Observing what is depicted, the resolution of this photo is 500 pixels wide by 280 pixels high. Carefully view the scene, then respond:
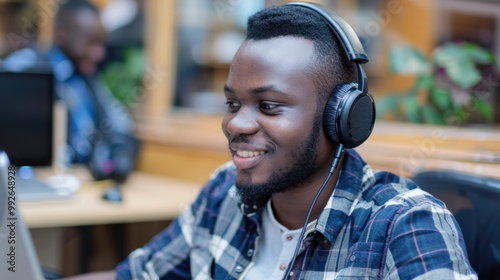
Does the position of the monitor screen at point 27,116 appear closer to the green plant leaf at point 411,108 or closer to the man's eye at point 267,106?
the green plant leaf at point 411,108

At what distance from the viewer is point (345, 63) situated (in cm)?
100

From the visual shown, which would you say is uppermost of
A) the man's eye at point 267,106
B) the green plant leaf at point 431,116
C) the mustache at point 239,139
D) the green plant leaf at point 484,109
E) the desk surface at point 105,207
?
the man's eye at point 267,106

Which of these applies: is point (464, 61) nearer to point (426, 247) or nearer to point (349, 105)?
point (349, 105)

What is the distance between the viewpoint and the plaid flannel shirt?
0.84 m

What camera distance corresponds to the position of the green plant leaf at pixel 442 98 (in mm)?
1847

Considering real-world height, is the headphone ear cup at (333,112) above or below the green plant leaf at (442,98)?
above

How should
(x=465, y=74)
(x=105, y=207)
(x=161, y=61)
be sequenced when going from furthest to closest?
1. (x=161, y=61)
2. (x=105, y=207)
3. (x=465, y=74)

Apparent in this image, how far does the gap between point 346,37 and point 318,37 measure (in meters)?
0.04

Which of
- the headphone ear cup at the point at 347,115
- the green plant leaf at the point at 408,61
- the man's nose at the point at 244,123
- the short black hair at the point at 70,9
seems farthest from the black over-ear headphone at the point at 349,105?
the short black hair at the point at 70,9

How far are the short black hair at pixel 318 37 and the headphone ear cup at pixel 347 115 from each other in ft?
0.07

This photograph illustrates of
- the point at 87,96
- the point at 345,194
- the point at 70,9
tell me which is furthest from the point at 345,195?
the point at 70,9

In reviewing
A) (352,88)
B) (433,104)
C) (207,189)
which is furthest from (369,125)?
(433,104)

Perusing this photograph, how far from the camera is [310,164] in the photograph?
0.98 metres

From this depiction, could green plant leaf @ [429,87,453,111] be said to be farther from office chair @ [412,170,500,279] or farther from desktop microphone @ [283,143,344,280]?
desktop microphone @ [283,143,344,280]
